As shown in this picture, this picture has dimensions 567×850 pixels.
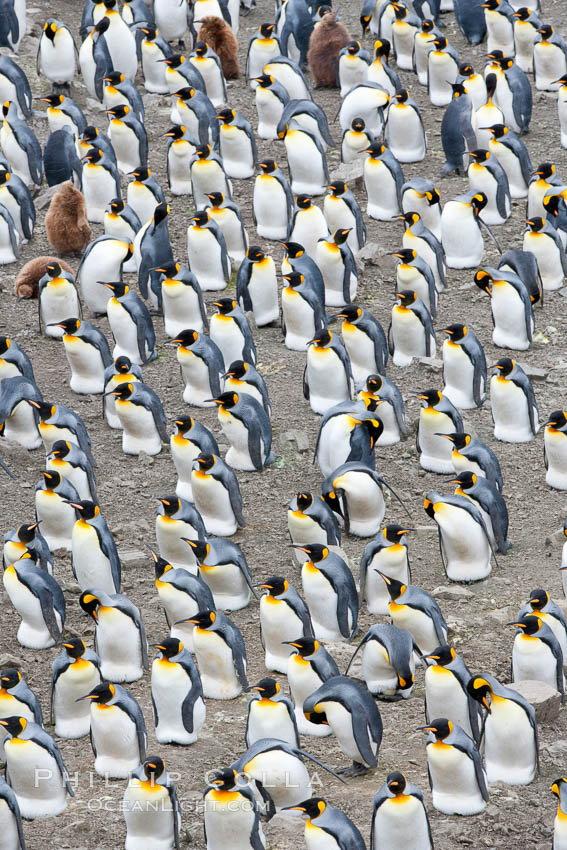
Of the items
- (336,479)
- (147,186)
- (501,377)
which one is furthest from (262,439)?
(147,186)

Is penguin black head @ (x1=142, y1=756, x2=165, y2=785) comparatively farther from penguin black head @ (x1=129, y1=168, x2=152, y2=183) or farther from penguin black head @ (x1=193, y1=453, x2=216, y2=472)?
penguin black head @ (x1=129, y1=168, x2=152, y2=183)

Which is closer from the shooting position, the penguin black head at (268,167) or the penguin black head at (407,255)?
the penguin black head at (407,255)

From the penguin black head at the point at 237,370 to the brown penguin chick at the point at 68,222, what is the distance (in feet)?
10.6

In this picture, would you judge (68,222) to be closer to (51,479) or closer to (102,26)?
(102,26)

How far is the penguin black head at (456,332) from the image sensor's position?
11.7 m

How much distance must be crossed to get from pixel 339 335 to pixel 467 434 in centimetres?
235

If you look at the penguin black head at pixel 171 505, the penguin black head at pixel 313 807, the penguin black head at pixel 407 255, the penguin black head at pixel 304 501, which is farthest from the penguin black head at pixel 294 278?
the penguin black head at pixel 313 807

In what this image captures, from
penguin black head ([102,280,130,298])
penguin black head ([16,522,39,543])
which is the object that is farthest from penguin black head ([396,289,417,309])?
penguin black head ([16,522,39,543])

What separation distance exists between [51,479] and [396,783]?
3875mm

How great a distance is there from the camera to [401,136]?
15.9 metres

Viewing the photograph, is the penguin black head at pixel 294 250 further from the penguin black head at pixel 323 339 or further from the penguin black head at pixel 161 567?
the penguin black head at pixel 161 567

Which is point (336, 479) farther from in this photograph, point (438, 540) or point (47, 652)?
point (47, 652)

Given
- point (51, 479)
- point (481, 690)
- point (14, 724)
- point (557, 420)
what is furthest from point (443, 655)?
point (51, 479)

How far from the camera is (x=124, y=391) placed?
11492mm
